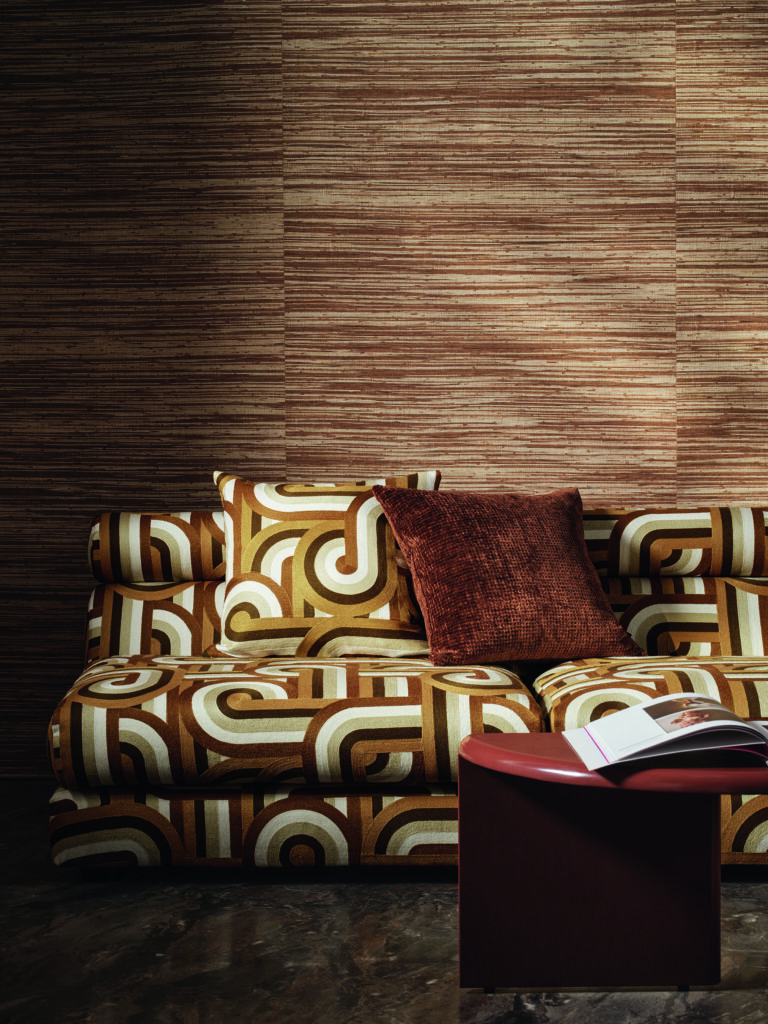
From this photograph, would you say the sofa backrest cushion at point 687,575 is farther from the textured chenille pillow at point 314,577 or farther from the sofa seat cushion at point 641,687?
the textured chenille pillow at point 314,577

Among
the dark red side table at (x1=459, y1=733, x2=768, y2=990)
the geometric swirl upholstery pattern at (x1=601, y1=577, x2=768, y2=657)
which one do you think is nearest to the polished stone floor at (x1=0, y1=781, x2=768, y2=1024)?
the dark red side table at (x1=459, y1=733, x2=768, y2=990)

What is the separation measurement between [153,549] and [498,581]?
3.14ft

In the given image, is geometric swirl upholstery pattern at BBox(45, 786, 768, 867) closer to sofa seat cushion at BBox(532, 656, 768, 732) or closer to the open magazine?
sofa seat cushion at BBox(532, 656, 768, 732)

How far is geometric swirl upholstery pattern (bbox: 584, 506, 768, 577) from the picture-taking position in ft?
8.30

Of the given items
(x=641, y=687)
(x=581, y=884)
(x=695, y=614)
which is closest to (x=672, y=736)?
(x=581, y=884)

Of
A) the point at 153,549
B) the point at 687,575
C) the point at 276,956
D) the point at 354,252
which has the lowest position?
the point at 276,956

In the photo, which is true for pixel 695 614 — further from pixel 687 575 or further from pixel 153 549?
pixel 153 549

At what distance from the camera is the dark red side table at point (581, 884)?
142 centimetres

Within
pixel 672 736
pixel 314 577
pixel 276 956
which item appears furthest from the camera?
pixel 314 577

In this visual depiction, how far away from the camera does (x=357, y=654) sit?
2.32m

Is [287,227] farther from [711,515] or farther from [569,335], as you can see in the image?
[711,515]

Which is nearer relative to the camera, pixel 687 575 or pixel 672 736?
pixel 672 736

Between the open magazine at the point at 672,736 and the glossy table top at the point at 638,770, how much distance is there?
0.05 feet

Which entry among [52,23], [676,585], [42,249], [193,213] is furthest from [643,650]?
[52,23]
